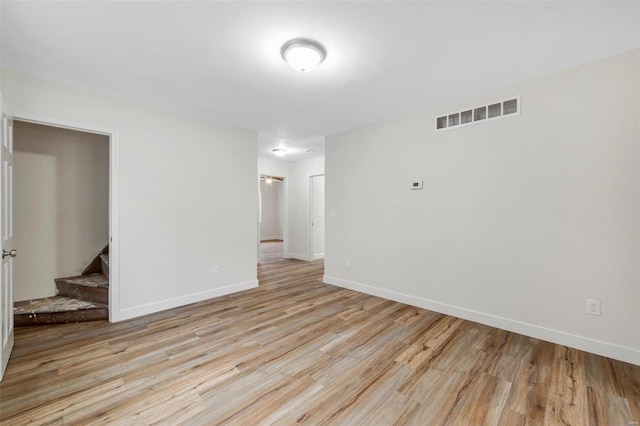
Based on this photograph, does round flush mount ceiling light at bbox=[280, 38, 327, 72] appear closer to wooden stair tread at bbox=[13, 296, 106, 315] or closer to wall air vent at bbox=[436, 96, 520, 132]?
wall air vent at bbox=[436, 96, 520, 132]

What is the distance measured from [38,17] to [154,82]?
0.90 m

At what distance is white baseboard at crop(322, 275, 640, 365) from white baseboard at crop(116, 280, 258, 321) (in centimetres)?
198

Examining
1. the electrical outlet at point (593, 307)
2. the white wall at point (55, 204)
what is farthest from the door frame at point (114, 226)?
the electrical outlet at point (593, 307)

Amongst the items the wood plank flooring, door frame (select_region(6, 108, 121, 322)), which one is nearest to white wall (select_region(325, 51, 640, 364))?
the wood plank flooring

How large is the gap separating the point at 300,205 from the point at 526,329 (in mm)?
4996

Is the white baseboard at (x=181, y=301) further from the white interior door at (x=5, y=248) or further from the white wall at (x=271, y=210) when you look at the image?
the white wall at (x=271, y=210)

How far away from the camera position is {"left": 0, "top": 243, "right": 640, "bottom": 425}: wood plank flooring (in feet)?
5.28

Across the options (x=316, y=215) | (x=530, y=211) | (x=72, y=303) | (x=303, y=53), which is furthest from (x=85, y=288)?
(x=530, y=211)

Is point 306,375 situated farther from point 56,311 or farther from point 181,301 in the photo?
point 56,311

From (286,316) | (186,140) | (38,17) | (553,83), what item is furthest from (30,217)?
(553,83)

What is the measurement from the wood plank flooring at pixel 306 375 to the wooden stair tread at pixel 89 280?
20.0 inches

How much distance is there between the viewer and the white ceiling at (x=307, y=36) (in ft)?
5.64

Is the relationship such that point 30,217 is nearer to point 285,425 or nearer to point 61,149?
point 61,149

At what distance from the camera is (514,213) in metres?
2.68
